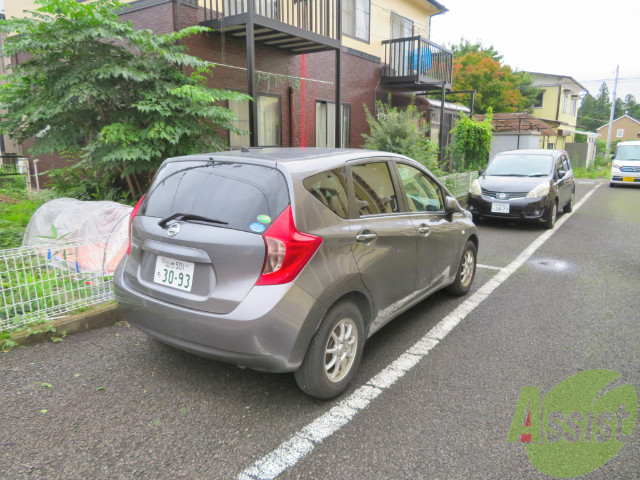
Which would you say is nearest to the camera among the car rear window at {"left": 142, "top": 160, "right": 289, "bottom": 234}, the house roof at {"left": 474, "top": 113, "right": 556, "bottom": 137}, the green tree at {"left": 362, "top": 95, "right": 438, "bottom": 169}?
the car rear window at {"left": 142, "top": 160, "right": 289, "bottom": 234}

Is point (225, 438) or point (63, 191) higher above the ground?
point (63, 191)

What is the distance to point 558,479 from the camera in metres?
2.23

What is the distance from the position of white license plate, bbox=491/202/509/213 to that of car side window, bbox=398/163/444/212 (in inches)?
197

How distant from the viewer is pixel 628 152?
1939 centimetres

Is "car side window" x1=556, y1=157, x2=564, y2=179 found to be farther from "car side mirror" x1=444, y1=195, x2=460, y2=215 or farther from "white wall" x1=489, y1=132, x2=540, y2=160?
"white wall" x1=489, y1=132, x2=540, y2=160

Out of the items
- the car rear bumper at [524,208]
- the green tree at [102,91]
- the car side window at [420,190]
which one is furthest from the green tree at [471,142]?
the car side window at [420,190]

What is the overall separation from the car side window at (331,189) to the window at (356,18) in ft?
37.0

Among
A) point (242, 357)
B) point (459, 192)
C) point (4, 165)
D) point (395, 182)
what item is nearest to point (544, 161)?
point (459, 192)

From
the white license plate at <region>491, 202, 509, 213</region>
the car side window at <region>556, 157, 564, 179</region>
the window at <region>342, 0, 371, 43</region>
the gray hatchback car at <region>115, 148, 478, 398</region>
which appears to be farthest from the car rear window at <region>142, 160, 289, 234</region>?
the window at <region>342, 0, 371, 43</region>

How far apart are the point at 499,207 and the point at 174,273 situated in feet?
24.7

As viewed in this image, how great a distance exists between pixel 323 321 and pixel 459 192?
9.96 m

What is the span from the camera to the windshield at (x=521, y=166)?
9.49m

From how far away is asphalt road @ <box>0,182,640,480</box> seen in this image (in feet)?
7.54

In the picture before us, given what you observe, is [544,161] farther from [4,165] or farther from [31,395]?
[4,165]
